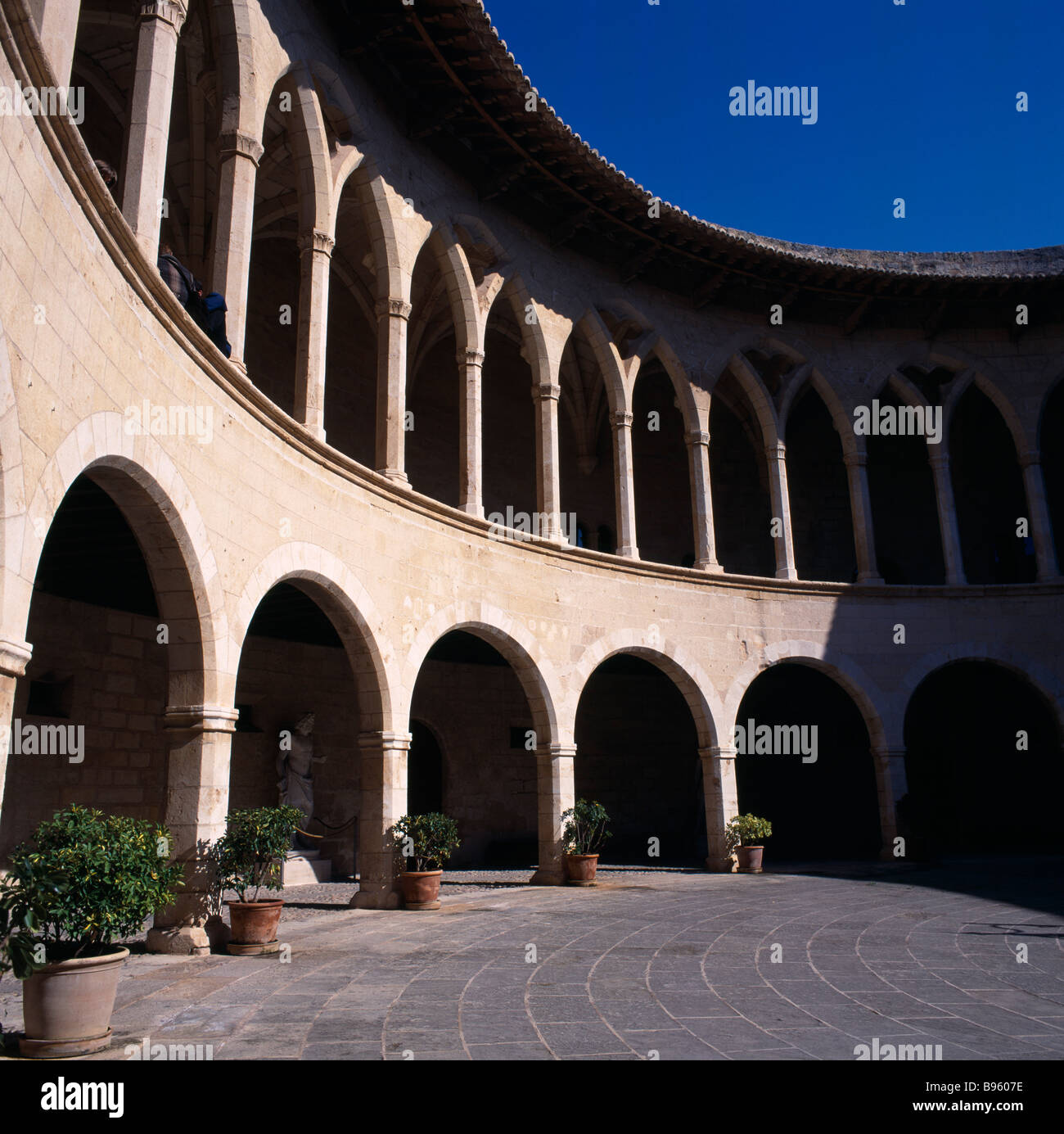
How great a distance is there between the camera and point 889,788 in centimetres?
1631

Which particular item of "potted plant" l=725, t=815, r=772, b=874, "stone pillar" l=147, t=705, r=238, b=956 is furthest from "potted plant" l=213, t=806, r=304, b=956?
"potted plant" l=725, t=815, r=772, b=874

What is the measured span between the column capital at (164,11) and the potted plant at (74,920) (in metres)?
6.63

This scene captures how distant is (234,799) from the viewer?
13.1 metres

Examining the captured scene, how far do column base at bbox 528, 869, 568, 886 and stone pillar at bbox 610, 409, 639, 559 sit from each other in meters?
5.15

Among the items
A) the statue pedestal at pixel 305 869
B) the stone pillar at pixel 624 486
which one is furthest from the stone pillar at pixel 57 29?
the stone pillar at pixel 624 486

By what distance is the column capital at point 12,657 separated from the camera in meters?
4.77

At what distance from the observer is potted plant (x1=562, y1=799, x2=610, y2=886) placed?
42.3ft
